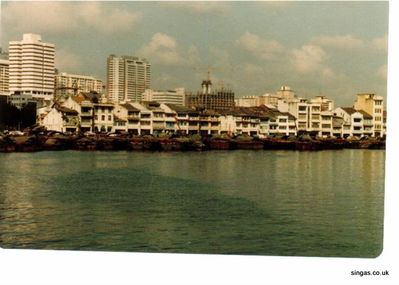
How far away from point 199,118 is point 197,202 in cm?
59

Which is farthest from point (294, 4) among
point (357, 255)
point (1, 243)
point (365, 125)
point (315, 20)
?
point (1, 243)

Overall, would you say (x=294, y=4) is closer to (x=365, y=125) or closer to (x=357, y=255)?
(x=365, y=125)

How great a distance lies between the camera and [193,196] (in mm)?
3875

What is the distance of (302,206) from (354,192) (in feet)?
1.08

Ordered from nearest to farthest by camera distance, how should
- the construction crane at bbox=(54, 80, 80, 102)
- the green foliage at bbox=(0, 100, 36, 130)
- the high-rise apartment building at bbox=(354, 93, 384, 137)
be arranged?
the high-rise apartment building at bbox=(354, 93, 384, 137), the green foliage at bbox=(0, 100, 36, 130), the construction crane at bbox=(54, 80, 80, 102)

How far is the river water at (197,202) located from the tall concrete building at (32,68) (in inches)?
16.9

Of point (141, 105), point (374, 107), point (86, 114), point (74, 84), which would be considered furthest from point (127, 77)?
point (374, 107)

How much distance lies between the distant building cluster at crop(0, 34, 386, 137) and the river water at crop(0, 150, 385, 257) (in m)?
0.19

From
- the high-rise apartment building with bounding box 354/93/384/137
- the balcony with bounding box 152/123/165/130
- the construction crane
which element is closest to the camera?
the high-rise apartment building with bounding box 354/93/384/137

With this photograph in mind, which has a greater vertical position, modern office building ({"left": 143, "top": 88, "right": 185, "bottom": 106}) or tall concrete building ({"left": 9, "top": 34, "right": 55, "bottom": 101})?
tall concrete building ({"left": 9, "top": 34, "right": 55, "bottom": 101})

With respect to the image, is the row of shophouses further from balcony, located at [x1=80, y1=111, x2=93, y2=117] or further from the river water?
the river water

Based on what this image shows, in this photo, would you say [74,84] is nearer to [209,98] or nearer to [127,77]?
[127,77]

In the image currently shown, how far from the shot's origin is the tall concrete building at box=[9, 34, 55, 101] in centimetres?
392

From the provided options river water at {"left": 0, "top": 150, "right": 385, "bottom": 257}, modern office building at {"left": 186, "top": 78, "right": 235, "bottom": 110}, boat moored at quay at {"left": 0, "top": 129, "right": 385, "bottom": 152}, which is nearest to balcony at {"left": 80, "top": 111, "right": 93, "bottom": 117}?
boat moored at quay at {"left": 0, "top": 129, "right": 385, "bottom": 152}
